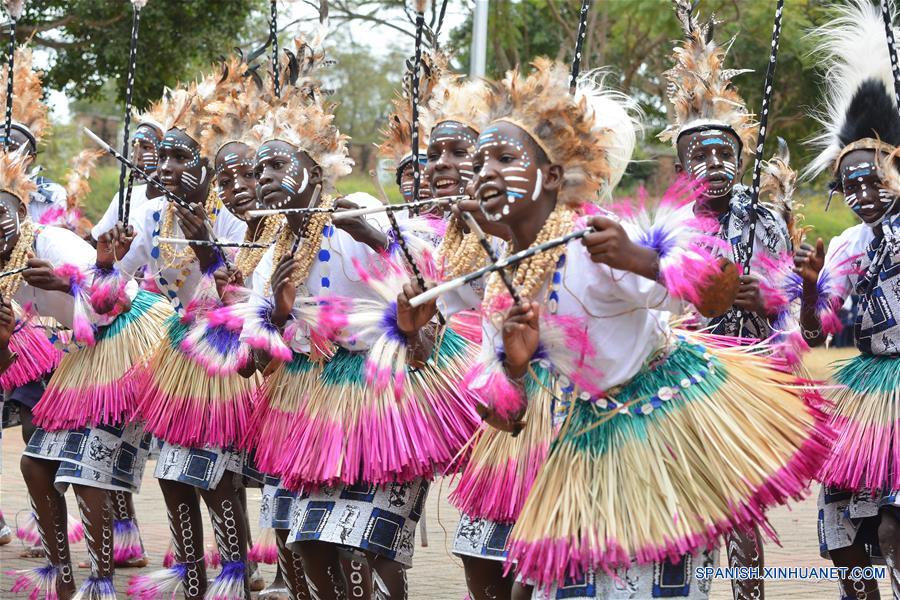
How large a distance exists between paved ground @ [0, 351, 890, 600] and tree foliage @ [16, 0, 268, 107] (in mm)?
4266

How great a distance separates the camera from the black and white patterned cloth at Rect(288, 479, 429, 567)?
15.9ft

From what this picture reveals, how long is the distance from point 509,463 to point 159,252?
292 centimetres

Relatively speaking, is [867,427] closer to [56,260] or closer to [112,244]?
[112,244]

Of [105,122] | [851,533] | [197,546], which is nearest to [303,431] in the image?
[197,546]

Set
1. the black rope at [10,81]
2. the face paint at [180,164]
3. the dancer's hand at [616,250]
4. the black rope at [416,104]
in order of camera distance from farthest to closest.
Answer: the black rope at [10,81] < the face paint at [180,164] < the black rope at [416,104] < the dancer's hand at [616,250]

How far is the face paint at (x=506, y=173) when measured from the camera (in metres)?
3.76

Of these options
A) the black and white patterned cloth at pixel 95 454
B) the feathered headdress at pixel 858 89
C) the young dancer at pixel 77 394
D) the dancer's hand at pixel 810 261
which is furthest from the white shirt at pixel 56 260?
the feathered headdress at pixel 858 89

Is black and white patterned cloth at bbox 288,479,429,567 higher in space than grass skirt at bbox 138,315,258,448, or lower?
lower

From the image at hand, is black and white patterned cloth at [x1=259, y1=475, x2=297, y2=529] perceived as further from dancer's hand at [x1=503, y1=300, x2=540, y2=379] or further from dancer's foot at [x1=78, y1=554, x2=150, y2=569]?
dancer's foot at [x1=78, y1=554, x2=150, y2=569]

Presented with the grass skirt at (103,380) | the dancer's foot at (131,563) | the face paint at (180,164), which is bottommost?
the dancer's foot at (131,563)

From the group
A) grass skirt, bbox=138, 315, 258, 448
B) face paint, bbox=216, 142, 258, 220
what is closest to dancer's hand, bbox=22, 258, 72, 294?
grass skirt, bbox=138, 315, 258, 448

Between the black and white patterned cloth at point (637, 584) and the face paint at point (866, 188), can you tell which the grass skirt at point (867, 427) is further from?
the black and white patterned cloth at point (637, 584)

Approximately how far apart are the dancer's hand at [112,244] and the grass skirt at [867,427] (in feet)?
10.5

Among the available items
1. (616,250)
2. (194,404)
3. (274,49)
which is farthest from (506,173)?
(274,49)
